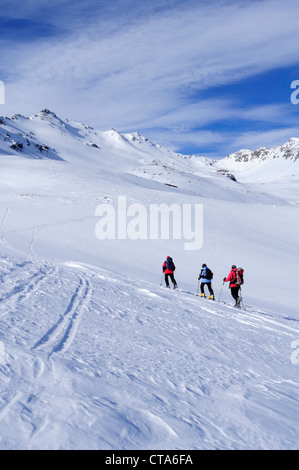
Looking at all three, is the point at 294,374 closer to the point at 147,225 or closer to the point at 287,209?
the point at 147,225

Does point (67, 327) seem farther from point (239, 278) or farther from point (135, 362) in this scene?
point (239, 278)

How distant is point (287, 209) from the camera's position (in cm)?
4088

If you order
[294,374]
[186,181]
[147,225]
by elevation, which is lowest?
[294,374]

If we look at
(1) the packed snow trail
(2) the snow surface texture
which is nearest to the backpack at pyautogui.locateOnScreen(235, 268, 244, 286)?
(2) the snow surface texture

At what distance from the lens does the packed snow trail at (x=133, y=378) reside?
342 cm

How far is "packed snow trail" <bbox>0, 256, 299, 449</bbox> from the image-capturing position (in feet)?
11.2

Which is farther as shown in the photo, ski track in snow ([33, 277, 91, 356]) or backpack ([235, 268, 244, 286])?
backpack ([235, 268, 244, 286])

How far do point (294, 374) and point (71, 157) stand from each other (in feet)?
562

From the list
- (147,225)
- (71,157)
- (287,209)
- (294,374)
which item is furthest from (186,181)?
(71,157)

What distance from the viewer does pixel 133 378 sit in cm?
465

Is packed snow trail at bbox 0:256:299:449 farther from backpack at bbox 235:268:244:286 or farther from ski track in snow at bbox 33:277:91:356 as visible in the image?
backpack at bbox 235:268:244:286

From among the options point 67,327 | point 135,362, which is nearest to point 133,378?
point 135,362

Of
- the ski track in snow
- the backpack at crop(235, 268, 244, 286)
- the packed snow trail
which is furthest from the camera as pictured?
the backpack at crop(235, 268, 244, 286)

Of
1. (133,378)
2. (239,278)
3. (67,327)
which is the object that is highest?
(239,278)
